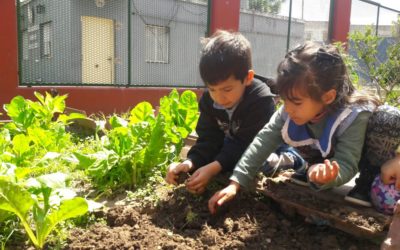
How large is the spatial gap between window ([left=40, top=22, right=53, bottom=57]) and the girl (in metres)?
4.92

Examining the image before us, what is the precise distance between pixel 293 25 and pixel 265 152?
8.28 meters

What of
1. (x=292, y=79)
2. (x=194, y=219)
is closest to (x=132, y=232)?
(x=194, y=219)

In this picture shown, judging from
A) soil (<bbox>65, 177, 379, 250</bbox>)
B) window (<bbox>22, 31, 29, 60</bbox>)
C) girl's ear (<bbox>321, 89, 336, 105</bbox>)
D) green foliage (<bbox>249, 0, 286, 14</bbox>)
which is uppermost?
green foliage (<bbox>249, 0, 286, 14</bbox>)

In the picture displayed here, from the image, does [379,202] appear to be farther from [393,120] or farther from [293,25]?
[293,25]

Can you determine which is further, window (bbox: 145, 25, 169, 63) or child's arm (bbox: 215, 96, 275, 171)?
window (bbox: 145, 25, 169, 63)

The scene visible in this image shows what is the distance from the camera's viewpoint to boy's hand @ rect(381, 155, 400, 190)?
5.08 ft

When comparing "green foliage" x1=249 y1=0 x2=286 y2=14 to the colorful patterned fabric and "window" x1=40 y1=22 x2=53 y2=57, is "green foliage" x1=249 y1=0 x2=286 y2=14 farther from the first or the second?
the colorful patterned fabric

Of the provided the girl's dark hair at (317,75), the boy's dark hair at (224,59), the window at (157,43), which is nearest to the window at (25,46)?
the window at (157,43)

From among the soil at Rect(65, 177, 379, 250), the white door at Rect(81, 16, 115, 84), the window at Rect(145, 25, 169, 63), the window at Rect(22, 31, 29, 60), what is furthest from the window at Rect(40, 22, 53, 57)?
the soil at Rect(65, 177, 379, 250)

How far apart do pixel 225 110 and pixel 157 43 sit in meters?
5.99

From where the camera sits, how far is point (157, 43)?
7887 mm

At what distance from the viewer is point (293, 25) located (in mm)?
9555

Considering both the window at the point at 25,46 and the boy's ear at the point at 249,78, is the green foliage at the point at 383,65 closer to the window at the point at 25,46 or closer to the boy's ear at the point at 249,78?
the boy's ear at the point at 249,78

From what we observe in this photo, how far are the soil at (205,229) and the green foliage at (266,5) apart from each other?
24.5 feet
